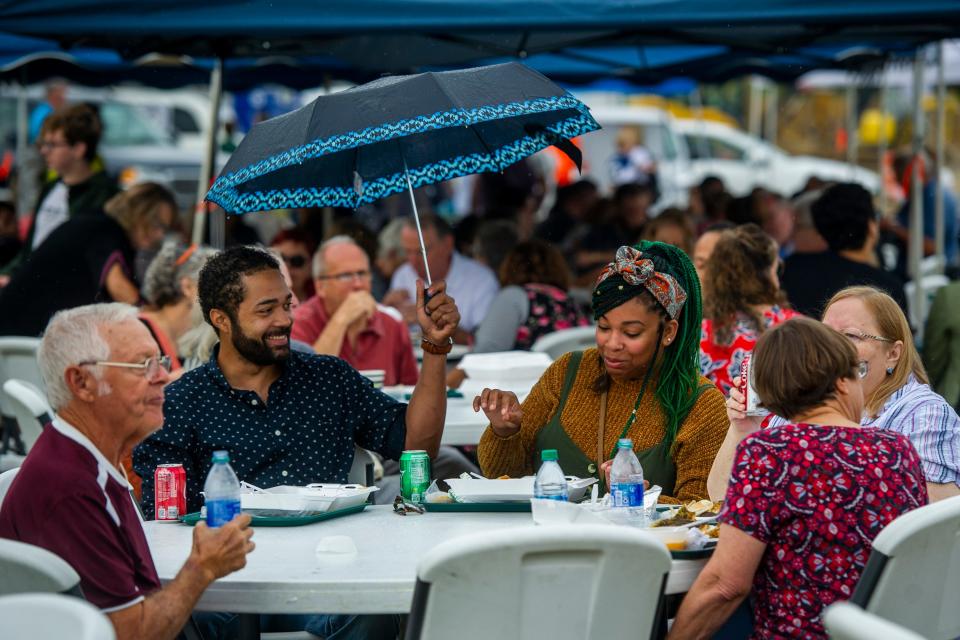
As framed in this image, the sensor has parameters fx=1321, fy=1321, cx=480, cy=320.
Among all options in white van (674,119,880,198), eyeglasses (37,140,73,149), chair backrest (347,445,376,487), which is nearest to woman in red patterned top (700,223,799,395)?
chair backrest (347,445,376,487)

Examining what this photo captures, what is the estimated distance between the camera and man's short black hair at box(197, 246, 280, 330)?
13.3 ft

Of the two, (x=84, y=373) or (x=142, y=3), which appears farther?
(x=142, y=3)

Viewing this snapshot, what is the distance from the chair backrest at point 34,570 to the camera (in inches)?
97.0

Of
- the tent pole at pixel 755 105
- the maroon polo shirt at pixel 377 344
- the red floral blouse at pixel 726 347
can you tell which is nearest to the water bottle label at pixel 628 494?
the red floral blouse at pixel 726 347

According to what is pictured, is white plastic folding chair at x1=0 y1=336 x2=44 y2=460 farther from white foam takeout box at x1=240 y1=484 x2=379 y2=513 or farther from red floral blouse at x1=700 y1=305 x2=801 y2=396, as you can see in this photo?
red floral blouse at x1=700 y1=305 x2=801 y2=396

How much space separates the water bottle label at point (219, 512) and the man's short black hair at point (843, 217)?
173 inches

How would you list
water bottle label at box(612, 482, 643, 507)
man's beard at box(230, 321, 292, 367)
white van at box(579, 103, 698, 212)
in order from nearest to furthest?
1. water bottle label at box(612, 482, 643, 507)
2. man's beard at box(230, 321, 292, 367)
3. white van at box(579, 103, 698, 212)

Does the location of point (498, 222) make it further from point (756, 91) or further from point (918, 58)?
point (756, 91)

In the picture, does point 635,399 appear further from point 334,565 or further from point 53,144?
point 53,144

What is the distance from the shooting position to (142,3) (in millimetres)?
5875

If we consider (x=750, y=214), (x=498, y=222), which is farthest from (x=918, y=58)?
(x=498, y=222)

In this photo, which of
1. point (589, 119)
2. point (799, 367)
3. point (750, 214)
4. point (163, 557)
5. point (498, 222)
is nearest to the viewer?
point (799, 367)

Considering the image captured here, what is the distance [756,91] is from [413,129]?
856 inches

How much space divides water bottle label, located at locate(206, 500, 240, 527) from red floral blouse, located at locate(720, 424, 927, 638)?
111 centimetres
